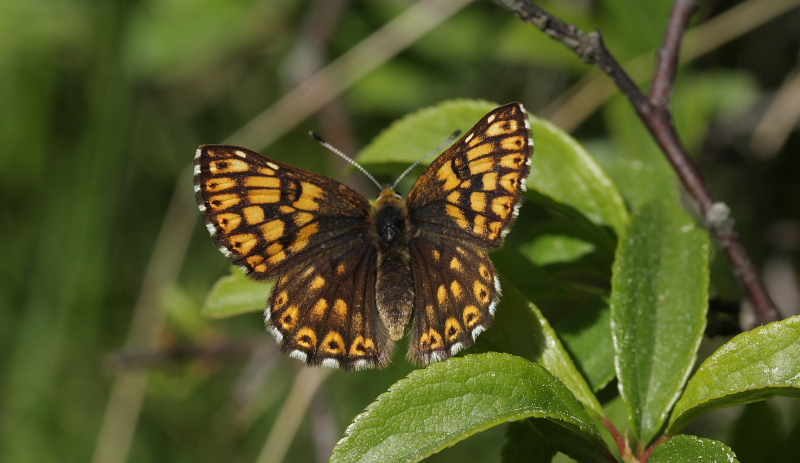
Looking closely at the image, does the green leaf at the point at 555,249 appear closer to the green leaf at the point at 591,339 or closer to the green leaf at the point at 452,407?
the green leaf at the point at 591,339

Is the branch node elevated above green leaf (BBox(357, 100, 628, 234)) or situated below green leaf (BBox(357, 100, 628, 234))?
below

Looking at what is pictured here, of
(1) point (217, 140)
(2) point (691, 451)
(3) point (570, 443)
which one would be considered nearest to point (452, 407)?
(3) point (570, 443)

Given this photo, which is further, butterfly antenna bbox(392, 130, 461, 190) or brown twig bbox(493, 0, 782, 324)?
butterfly antenna bbox(392, 130, 461, 190)

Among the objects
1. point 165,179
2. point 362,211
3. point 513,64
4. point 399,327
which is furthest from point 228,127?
point 399,327

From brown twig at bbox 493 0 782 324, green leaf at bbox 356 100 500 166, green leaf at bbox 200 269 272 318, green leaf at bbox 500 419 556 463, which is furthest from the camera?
green leaf at bbox 356 100 500 166

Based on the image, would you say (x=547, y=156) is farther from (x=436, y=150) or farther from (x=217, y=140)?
(x=217, y=140)

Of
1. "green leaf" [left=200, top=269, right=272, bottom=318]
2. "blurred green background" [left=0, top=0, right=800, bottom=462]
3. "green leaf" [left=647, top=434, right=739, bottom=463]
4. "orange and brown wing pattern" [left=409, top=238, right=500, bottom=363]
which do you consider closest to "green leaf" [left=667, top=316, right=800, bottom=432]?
"green leaf" [left=647, top=434, right=739, bottom=463]

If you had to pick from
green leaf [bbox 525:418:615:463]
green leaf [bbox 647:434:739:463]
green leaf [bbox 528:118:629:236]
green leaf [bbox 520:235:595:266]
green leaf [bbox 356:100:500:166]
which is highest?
green leaf [bbox 356:100:500:166]

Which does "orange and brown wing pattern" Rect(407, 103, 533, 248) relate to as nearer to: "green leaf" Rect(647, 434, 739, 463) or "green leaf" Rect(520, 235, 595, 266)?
"green leaf" Rect(520, 235, 595, 266)
